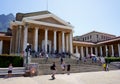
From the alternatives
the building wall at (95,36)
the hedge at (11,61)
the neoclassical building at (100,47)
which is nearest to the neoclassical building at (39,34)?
the neoclassical building at (100,47)

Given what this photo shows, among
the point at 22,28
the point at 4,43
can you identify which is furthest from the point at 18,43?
the point at 4,43

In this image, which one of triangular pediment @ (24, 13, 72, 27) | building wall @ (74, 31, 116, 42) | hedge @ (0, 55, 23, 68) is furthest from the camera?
building wall @ (74, 31, 116, 42)

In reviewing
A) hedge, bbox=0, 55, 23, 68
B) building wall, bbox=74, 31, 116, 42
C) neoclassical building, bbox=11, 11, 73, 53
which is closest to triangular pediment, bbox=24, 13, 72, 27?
neoclassical building, bbox=11, 11, 73, 53

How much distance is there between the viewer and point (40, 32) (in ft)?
110

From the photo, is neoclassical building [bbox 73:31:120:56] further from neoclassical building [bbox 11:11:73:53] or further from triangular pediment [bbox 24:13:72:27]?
triangular pediment [bbox 24:13:72:27]

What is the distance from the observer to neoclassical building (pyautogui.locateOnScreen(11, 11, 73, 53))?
29.8m

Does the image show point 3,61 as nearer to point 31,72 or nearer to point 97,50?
point 31,72

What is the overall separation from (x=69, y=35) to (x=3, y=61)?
17.9 meters

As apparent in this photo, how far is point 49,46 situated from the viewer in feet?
111

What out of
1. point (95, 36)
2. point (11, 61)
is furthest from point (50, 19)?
point (95, 36)

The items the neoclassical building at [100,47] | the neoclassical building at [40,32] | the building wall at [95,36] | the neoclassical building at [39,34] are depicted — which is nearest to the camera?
the neoclassical building at [40,32]

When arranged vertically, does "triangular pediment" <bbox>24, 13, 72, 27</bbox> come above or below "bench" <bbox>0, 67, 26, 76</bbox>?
above

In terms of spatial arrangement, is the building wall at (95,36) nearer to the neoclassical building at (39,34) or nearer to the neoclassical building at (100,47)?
the neoclassical building at (100,47)

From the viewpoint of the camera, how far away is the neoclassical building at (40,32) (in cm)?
2978
